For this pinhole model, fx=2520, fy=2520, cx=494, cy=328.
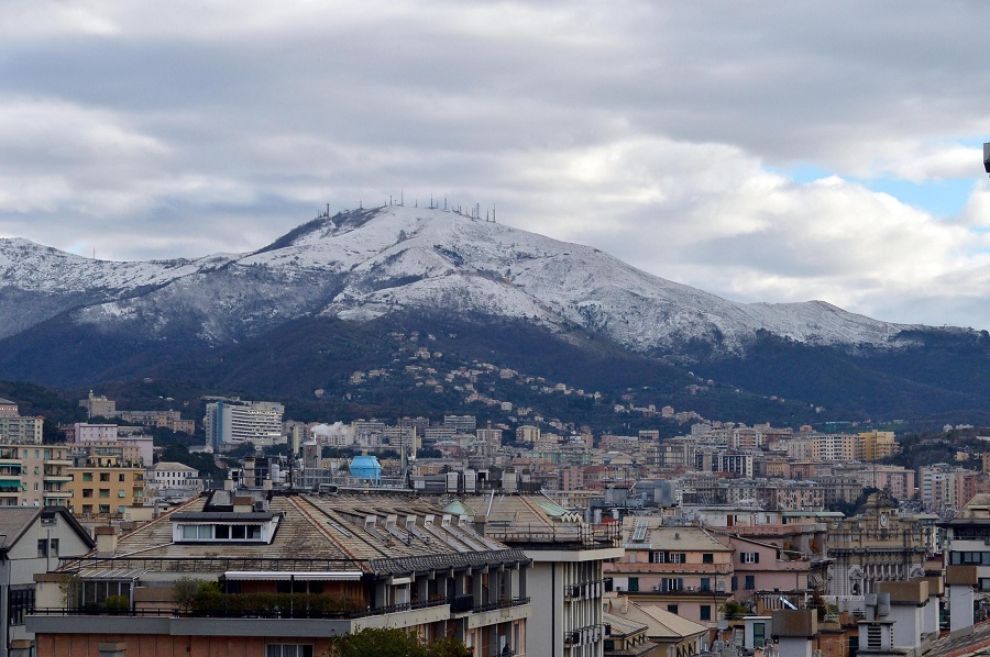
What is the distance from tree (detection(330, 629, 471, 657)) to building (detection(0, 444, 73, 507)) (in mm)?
119389

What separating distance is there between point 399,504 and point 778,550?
49935mm

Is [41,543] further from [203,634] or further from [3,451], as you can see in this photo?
[3,451]

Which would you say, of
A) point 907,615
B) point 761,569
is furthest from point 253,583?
point 761,569

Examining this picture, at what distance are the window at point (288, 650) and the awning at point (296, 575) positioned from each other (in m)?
1.81

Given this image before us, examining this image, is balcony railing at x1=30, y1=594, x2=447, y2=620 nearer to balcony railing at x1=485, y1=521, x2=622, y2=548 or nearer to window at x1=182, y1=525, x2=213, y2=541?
window at x1=182, y1=525, x2=213, y2=541

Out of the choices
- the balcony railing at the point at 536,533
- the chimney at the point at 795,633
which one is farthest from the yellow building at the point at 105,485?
the chimney at the point at 795,633

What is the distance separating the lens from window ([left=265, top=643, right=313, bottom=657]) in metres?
51.1

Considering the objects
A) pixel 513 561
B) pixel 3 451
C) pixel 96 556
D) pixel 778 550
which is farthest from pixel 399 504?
pixel 3 451

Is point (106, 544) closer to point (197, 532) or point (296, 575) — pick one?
point (197, 532)

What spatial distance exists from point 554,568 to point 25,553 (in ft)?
55.4

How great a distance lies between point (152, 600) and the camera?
5197 cm

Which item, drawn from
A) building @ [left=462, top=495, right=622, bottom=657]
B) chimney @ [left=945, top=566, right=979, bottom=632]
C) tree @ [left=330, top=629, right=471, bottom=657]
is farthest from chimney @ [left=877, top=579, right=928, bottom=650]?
building @ [left=462, top=495, right=622, bottom=657]

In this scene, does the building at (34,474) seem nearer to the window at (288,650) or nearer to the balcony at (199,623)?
the balcony at (199,623)

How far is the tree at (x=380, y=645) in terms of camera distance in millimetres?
47688
